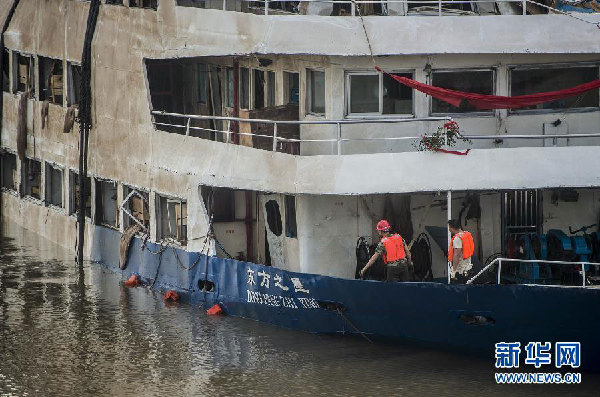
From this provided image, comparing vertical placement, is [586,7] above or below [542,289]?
above

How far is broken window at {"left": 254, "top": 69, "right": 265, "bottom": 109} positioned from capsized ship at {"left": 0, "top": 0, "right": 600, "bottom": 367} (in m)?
0.04

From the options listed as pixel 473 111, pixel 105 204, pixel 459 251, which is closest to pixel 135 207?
pixel 105 204

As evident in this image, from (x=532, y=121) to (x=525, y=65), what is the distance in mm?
975

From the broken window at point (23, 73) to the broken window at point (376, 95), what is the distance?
1229 cm

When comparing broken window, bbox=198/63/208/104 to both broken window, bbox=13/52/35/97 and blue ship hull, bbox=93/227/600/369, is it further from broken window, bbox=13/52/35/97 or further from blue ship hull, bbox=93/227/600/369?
broken window, bbox=13/52/35/97

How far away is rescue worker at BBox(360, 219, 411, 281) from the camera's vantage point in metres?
25.2

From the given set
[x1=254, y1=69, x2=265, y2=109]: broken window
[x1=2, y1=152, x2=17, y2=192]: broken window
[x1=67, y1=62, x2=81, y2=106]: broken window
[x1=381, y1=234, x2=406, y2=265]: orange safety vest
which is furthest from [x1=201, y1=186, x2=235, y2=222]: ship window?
[x1=2, y1=152, x2=17, y2=192]: broken window

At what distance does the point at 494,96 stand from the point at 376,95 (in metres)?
2.11

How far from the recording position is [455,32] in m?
25.3

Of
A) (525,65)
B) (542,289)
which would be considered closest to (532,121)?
(525,65)

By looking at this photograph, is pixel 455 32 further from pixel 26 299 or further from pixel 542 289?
pixel 26 299

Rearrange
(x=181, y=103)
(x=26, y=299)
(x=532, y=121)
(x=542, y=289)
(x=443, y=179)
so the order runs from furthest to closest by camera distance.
→ (x=181, y=103), (x=26, y=299), (x=532, y=121), (x=443, y=179), (x=542, y=289)

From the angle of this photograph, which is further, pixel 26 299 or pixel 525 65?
pixel 26 299

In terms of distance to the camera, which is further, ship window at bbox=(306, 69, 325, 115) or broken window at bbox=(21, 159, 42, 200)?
broken window at bbox=(21, 159, 42, 200)
